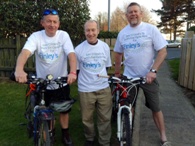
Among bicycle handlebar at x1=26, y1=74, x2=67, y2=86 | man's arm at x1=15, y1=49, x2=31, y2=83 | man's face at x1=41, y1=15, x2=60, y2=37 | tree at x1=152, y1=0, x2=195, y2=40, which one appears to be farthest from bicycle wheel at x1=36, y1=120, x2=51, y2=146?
tree at x1=152, y1=0, x2=195, y2=40

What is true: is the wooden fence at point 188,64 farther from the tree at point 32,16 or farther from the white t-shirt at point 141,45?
the white t-shirt at point 141,45

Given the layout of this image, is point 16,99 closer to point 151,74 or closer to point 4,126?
point 4,126

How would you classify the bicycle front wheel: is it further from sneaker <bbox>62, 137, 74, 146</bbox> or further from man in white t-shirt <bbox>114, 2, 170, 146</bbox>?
man in white t-shirt <bbox>114, 2, 170, 146</bbox>

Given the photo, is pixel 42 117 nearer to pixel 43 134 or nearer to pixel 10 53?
pixel 43 134

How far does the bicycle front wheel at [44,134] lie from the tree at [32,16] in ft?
16.7

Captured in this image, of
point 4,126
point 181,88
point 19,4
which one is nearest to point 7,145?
point 4,126

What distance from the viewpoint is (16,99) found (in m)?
6.03

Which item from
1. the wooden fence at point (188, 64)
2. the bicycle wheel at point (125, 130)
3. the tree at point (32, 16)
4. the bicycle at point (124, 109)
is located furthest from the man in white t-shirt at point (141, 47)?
the tree at point (32, 16)

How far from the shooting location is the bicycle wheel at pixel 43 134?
2818 mm

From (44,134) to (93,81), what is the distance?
976 mm

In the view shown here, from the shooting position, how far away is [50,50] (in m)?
3.28

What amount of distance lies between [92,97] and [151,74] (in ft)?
2.86

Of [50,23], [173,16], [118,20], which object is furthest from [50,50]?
[173,16]

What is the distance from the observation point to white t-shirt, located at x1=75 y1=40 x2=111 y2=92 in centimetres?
340
